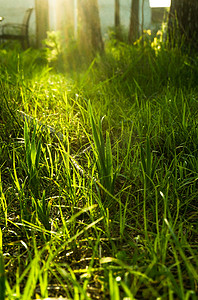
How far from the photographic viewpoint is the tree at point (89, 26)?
5.30m

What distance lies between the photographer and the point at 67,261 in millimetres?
919

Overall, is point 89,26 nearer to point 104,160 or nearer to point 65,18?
point 65,18

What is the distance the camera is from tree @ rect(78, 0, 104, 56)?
5.30 m

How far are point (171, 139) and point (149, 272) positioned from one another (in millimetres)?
853

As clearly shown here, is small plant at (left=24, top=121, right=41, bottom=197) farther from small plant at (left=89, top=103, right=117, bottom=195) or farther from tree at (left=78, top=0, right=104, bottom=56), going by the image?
tree at (left=78, top=0, right=104, bottom=56)

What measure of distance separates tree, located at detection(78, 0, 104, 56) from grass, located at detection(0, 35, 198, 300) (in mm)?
3171

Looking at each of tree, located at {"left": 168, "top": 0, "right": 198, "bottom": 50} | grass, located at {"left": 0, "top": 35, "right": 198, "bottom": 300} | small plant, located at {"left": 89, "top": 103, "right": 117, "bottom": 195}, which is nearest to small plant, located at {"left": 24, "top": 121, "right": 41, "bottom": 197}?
grass, located at {"left": 0, "top": 35, "right": 198, "bottom": 300}

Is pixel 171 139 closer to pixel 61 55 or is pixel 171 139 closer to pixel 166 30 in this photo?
pixel 166 30

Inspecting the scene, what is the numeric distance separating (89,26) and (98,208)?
4.77 meters

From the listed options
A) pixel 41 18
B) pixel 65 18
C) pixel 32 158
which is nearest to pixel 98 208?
pixel 32 158

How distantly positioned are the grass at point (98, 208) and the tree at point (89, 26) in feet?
10.4

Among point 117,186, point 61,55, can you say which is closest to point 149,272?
point 117,186

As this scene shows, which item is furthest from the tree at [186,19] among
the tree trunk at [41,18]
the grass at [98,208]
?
the tree trunk at [41,18]

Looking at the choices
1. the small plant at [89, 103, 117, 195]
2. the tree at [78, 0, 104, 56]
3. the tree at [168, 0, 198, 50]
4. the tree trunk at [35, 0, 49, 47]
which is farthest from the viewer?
the tree trunk at [35, 0, 49, 47]
